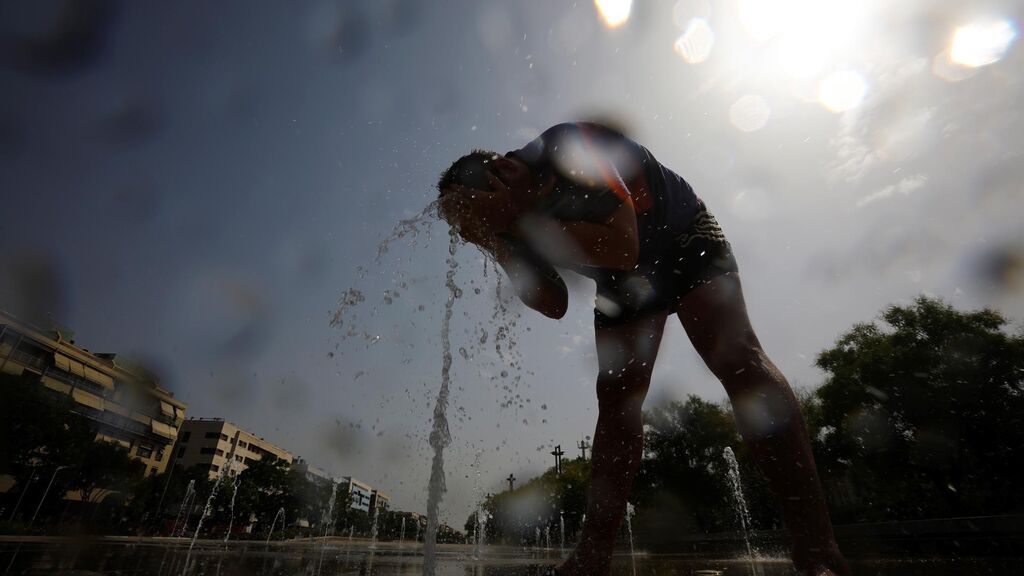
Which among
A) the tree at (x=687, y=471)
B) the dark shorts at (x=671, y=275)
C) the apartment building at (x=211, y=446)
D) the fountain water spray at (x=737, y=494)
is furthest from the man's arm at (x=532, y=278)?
the apartment building at (x=211, y=446)

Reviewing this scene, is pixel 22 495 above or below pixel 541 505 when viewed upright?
below

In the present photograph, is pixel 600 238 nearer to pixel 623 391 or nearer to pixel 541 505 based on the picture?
pixel 623 391

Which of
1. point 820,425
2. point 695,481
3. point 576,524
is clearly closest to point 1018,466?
point 820,425

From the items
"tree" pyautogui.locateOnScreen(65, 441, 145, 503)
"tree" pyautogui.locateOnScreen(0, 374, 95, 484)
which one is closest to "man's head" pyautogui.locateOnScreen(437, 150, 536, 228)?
"tree" pyautogui.locateOnScreen(0, 374, 95, 484)

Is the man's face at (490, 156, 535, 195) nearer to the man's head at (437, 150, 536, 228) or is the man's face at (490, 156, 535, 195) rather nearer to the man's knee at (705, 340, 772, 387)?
the man's head at (437, 150, 536, 228)

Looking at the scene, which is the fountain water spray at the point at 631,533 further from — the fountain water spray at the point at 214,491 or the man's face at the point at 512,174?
the fountain water spray at the point at 214,491

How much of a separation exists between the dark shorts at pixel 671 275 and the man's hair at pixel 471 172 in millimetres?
782

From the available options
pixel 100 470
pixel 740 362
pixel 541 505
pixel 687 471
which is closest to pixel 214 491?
pixel 100 470

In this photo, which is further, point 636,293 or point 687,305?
point 636,293

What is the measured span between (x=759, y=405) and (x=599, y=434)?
763 millimetres

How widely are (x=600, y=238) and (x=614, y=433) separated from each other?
953mm

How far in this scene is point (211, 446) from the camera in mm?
61031

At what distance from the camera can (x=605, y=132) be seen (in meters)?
2.16

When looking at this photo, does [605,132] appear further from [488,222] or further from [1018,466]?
[1018,466]
